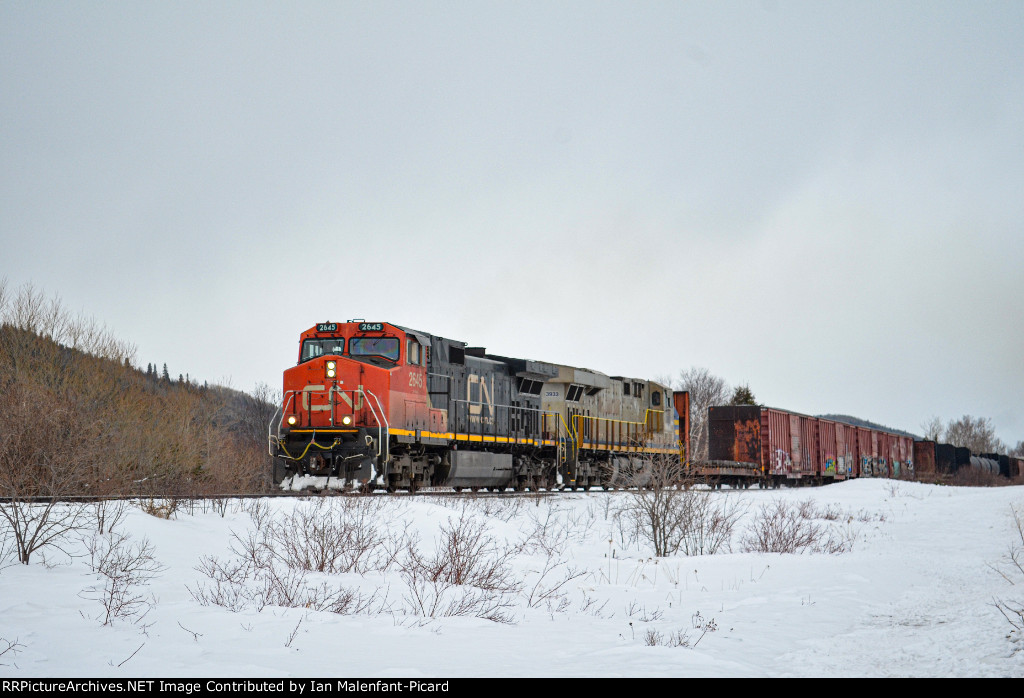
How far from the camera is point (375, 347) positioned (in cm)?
1725

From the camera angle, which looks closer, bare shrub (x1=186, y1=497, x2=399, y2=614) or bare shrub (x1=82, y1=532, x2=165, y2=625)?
bare shrub (x1=82, y1=532, x2=165, y2=625)

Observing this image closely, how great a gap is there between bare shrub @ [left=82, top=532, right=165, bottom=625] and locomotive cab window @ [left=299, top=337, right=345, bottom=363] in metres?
8.12

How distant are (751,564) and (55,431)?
9.70m

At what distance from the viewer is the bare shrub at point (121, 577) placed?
6.16 meters

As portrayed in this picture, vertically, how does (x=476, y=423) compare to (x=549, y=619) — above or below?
above

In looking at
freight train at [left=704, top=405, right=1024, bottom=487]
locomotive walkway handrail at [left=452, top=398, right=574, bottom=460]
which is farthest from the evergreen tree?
locomotive walkway handrail at [left=452, top=398, right=574, bottom=460]

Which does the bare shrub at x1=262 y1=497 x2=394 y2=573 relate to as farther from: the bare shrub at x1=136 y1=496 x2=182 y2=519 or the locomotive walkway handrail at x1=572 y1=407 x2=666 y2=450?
the locomotive walkway handrail at x1=572 y1=407 x2=666 y2=450

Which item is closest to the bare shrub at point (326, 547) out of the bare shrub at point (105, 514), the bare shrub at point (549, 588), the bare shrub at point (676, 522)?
the bare shrub at point (105, 514)

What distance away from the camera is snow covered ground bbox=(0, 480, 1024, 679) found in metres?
4.84

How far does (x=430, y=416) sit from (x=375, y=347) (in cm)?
202

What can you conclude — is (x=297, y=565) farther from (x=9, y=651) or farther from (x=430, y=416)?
(x=430, y=416)

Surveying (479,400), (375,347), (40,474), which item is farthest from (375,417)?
(40,474)
